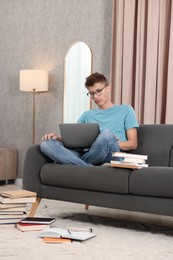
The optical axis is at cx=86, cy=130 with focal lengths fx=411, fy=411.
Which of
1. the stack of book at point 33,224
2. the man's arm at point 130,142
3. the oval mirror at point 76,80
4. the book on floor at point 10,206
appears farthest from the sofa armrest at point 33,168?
the oval mirror at point 76,80

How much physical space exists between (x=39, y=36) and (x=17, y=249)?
136 inches

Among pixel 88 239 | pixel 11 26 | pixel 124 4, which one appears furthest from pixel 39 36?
pixel 88 239

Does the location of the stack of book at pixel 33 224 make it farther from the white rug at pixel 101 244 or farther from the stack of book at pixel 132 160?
the stack of book at pixel 132 160

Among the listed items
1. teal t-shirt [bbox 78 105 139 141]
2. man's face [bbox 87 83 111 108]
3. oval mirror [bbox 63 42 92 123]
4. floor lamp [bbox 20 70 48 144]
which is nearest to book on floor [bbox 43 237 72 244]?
teal t-shirt [bbox 78 105 139 141]

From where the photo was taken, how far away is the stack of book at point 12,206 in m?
2.54

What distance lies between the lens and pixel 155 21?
3.96m

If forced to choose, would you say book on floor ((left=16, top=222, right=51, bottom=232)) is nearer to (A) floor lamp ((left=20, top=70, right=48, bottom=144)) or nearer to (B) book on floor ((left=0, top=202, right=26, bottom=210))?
(B) book on floor ((left=0, top=202, right=26, bottom=210))

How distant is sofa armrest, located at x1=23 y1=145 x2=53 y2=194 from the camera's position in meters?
2.94

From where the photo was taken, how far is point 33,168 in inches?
116

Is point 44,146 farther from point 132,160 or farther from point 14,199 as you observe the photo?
point 132,160

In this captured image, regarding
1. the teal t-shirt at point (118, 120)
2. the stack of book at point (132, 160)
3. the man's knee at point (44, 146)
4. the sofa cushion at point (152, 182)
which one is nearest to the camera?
the sofa cushion at point (152, 182)

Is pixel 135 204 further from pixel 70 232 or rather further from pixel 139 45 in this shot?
pixel 139 45

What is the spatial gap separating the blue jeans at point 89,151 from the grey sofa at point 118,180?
70 mm

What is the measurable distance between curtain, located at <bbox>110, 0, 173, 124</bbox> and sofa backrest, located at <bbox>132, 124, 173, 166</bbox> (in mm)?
787
